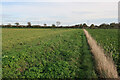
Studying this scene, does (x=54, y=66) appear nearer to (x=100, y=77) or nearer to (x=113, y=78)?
(x=100, y=77)

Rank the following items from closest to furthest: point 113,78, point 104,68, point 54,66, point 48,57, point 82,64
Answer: point 113,78 < point 104,68 < point 54,66 < point 82,64 < point 48,57

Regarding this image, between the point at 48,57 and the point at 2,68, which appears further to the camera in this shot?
the point at 48,57

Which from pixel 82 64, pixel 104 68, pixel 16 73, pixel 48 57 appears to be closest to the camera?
pixel 104 68

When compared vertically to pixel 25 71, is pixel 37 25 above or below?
above

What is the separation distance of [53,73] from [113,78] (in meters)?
3.17

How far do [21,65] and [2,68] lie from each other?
1077mm

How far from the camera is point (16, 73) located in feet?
23.2

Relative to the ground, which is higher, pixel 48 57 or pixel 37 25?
pixel 37 25

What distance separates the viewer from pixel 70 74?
711cm

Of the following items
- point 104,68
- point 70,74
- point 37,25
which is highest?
point 37,25

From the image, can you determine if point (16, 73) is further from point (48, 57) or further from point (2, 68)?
point (48, 57)

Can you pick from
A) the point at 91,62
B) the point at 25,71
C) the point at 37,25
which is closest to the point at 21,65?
the point at 25,71

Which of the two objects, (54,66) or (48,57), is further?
(48,57)

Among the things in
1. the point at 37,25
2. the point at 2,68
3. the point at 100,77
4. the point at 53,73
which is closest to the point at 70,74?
the point at 53,73
